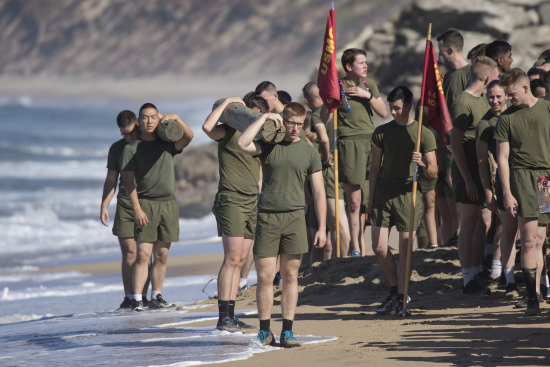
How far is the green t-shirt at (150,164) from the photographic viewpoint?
869cm

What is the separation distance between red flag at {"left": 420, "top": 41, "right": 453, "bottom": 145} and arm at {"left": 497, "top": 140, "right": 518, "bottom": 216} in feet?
3.23

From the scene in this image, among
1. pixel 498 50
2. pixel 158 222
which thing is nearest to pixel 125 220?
pixel 158 222

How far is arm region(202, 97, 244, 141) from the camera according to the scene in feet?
22.2

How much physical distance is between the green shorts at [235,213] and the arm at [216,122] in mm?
530

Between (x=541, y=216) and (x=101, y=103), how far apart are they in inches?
3345

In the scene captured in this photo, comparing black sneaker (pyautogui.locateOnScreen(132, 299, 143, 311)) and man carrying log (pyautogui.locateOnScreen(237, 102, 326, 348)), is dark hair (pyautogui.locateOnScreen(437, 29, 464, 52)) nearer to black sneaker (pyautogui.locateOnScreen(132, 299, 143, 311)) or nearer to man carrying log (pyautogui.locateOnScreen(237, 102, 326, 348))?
man carrying log (pyautogui.locateOnScreen(237, 102, 326, 348))

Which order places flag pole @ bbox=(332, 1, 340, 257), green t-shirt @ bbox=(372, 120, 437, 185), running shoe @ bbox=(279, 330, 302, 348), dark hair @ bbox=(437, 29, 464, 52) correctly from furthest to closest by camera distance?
flag pole @ bbox=(332, 1, 340, 257), dark hair @ bbox=(437, 29, 464, 52), green t-shirt @ bbox=(372, 120, 437, 185), running shoe @ bbox=(279, 330, 302, 348)

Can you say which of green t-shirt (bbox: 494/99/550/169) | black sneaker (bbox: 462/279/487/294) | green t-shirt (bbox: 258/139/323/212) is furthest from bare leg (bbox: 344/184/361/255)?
green t-shirt (bbox: 258/139/323/212)

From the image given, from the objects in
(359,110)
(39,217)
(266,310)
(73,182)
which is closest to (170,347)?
(266,310)

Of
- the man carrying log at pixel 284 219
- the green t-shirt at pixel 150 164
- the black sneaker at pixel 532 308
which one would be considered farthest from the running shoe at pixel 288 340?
the green t-shirt at pixel 150 164

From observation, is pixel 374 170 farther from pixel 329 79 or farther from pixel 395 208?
pixel 329 79

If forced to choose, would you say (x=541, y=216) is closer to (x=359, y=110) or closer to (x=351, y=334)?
(x=351, y=334)

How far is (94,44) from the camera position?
11719 cm

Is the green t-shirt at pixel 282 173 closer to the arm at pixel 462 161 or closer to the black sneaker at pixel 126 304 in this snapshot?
the arm at pixel 462 161
